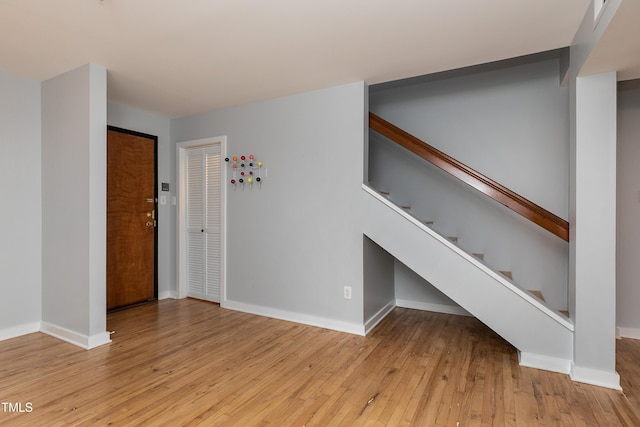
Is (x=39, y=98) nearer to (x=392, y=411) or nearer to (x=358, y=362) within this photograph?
(x=358, y=362)

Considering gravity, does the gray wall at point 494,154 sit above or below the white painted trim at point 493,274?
above

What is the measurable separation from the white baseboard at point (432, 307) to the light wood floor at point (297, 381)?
48cm

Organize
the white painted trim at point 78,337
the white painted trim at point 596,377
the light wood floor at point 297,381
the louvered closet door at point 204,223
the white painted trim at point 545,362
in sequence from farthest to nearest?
the louvered closet door at point 204,223, the white painted trim at point 78,337, the white painted trim at point 545,362, the white painted trim at point 596,377, the light wood floor at point 297,381

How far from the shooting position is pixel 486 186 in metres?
2.81

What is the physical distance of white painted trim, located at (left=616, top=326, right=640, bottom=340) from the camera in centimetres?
306

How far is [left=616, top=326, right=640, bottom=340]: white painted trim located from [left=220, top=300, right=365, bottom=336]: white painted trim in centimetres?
236

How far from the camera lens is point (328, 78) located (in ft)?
10.4

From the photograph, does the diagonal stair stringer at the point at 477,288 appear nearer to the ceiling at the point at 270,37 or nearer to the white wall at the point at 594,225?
the white wall at the point at 594,225

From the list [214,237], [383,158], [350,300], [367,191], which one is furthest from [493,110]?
[214,237]

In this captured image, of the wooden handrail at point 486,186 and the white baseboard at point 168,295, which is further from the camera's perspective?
the white baseboard at point 168,295

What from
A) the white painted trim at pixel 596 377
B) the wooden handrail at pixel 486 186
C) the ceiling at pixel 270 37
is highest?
the ceiling at pixel 270 37

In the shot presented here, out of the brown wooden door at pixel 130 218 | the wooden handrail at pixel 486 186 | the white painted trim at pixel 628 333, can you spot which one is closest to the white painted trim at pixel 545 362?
the wooden handrail at pixel 486 186

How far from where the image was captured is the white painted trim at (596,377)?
2.24 metres

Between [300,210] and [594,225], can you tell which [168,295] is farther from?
[594,225]
